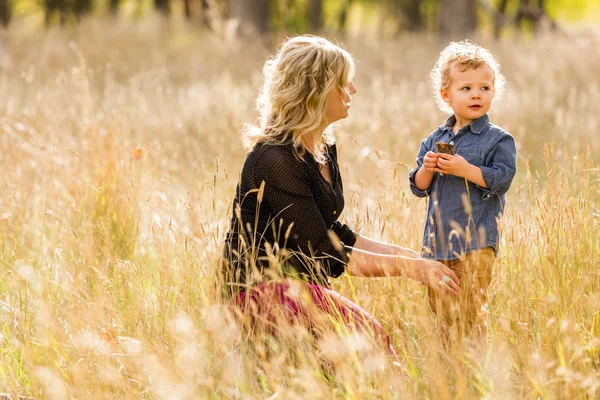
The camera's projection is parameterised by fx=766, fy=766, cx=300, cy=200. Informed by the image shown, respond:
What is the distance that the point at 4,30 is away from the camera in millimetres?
14758

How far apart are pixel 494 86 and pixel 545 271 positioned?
80 cm

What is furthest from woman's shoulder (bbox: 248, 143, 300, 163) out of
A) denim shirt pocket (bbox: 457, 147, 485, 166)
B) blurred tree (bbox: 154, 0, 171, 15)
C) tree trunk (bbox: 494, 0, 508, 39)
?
blurred tree (bbox: 154, 0, 171, 15)

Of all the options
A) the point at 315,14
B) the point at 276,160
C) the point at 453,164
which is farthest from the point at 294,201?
the point at 315,14

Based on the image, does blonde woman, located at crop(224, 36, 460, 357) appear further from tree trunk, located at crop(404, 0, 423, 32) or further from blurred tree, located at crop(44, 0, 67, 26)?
blurred tree, located at crop(44, 0, 67, 26)

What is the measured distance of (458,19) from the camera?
1377 cm

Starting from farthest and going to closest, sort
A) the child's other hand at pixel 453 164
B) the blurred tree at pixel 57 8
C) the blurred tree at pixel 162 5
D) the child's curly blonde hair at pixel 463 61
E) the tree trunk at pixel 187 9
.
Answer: the blurred tree at pixel 57 8
the blurred tree at pixel 162 5
the tree trunk at pixel 187 9
the child's curly blonde hair at pixel 463 61
the child's other hand at pixel 453 164

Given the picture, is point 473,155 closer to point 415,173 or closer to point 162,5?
point 415,173

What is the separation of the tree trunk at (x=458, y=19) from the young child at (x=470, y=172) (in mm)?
10940

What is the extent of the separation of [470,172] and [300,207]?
69 cm

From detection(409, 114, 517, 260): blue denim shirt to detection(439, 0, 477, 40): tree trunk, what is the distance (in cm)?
1098

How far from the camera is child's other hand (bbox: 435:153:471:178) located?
3.00 meters

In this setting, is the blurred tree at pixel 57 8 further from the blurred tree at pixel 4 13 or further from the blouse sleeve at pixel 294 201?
the blouse sleeve at pixel 294 201

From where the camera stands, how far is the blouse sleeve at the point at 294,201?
307cm

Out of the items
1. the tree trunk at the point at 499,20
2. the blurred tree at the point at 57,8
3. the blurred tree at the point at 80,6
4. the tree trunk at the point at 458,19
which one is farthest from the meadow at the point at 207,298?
the blurred tree at the point at 80,6
